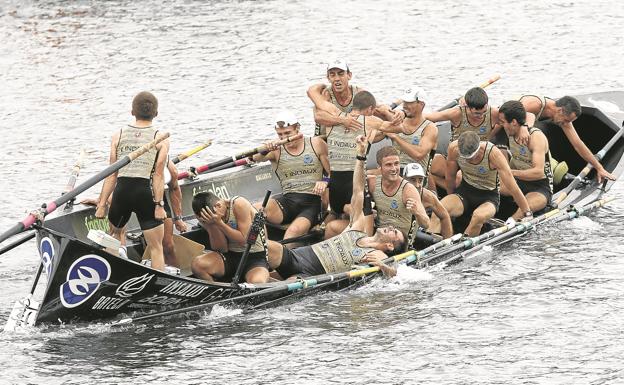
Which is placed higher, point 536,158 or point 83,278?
point 83,278

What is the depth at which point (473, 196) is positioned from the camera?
1877cm

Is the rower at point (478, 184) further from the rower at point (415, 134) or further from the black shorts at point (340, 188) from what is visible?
the black shorts at point (340, 188)

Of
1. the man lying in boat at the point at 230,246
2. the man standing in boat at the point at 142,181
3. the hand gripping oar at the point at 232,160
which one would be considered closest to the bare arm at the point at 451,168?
the hand gripping oar at the point at 232,160

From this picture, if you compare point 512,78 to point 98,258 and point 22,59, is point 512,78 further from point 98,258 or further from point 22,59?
point 98,258

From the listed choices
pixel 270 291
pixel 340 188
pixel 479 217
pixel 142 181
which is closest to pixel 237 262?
pixel 270 291

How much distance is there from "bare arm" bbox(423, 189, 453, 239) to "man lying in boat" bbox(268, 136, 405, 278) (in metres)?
0.66

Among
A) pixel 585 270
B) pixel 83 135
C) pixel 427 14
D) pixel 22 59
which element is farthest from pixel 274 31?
pixel 585 270

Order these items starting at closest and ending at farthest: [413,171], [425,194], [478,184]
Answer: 1. [413,171]
2. [425,194]
3. [478,184]

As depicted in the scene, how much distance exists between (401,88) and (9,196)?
1147cm

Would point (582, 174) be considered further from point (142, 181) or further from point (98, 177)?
point (98, 177)

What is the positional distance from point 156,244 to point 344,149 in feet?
10.7

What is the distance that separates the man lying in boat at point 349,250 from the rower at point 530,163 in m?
2.58

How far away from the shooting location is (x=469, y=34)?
37.3 meters

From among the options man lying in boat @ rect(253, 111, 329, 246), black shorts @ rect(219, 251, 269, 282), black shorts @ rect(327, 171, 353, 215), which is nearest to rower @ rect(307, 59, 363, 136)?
man lying in boat @ rect(253, 111, 329, 246)
